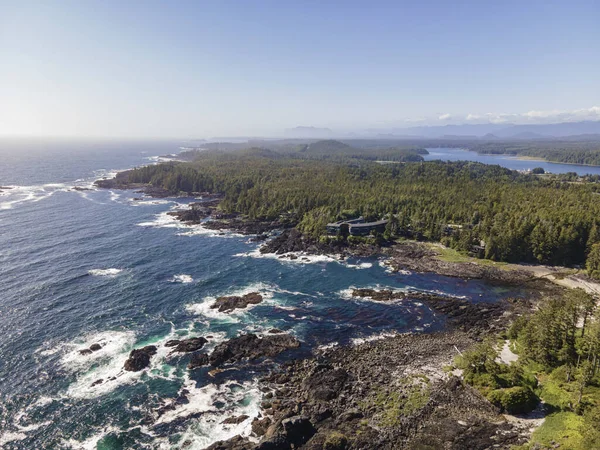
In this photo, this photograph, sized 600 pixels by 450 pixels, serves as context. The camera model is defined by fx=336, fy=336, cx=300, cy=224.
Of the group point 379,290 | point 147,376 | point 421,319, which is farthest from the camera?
point 379,290

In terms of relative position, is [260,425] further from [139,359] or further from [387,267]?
[387,267]

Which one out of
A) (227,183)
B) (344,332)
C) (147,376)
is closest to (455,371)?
(344,332)

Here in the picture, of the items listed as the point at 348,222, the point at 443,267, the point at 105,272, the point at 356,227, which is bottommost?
the point at 443,267

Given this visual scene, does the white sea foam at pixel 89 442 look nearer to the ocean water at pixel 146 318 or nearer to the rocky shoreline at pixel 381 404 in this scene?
the ocean water at pixel 146 318

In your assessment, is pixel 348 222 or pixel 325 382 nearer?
pixel 325 382

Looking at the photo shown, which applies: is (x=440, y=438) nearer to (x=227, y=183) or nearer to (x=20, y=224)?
(x=20, y=224)

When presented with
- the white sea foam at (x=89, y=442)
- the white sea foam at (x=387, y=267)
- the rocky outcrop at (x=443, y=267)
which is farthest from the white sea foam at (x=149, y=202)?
the white sea foam at (x=89, y=442)

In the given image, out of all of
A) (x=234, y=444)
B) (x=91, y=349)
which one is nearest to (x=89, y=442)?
(x=234, y=444)
